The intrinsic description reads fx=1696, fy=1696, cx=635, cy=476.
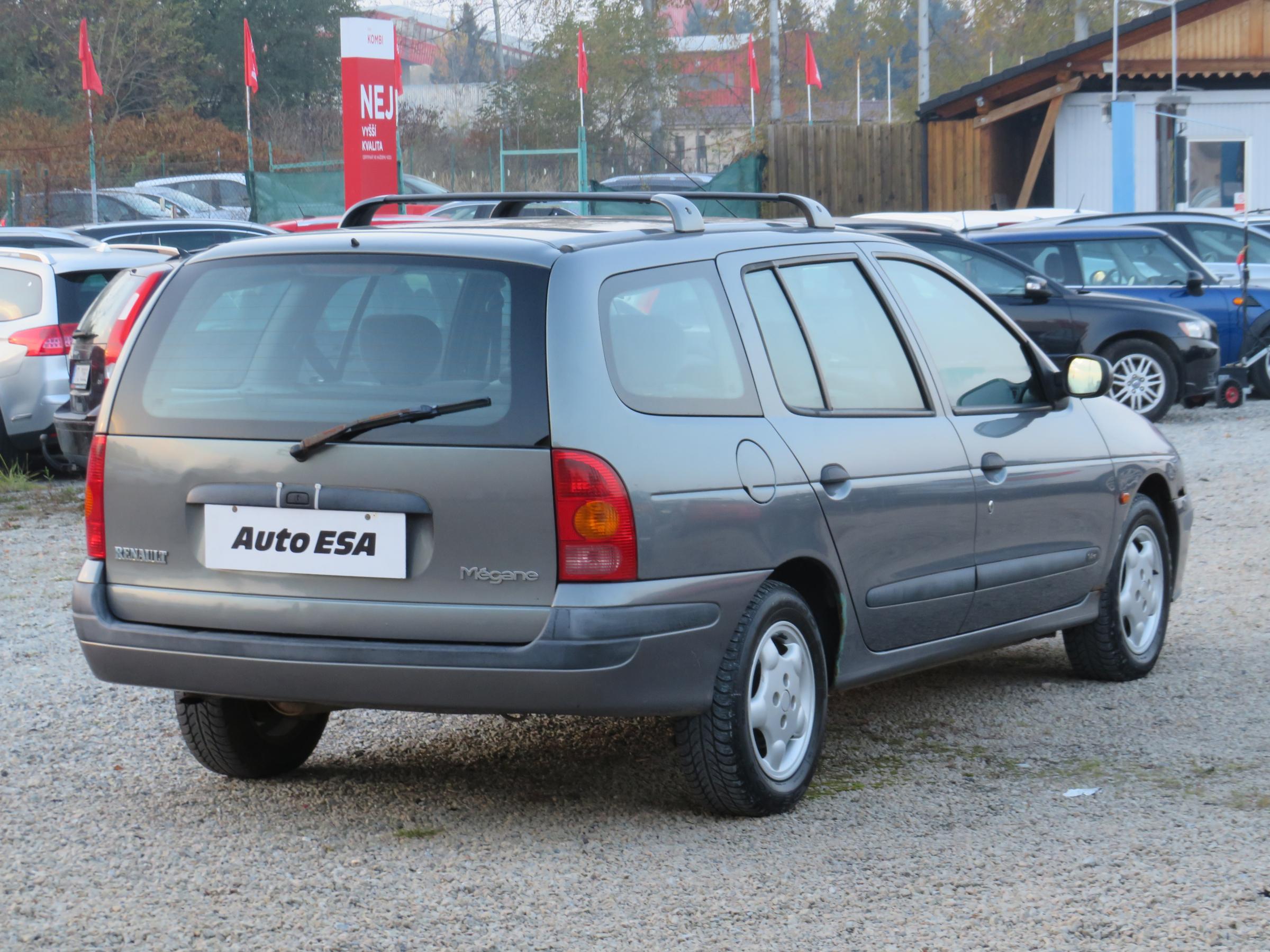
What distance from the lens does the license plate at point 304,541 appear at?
13.9ft

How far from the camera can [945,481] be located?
530cm

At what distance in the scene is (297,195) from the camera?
29.0 meters

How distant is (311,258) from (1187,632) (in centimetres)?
441

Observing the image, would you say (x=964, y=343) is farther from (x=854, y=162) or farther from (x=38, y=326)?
(x=854, y=162)

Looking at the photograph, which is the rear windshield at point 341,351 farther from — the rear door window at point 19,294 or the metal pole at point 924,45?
the metal pole at point 924,45

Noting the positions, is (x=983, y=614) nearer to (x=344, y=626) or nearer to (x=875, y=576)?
(x=875, y=576)

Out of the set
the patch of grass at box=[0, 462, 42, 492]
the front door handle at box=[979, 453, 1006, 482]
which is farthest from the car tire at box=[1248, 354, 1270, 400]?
the front door handle at box=[979, 453, 1006, 482]

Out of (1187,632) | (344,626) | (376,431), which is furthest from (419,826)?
(1187,632)

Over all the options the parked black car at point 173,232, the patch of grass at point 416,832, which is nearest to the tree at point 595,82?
the parked black car at point 173,232

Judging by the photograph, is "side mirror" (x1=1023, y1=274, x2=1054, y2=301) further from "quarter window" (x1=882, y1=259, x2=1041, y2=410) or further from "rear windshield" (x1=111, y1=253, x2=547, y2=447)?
"rear windshield" (x1=111, y1=253, x2=547, y2=447)

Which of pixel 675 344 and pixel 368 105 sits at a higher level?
pixel 368 105

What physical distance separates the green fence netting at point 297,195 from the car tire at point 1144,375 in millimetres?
16187

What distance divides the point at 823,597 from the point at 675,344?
0.93 metres

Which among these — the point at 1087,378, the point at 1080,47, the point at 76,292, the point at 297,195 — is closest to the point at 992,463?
the point at 1087,378
